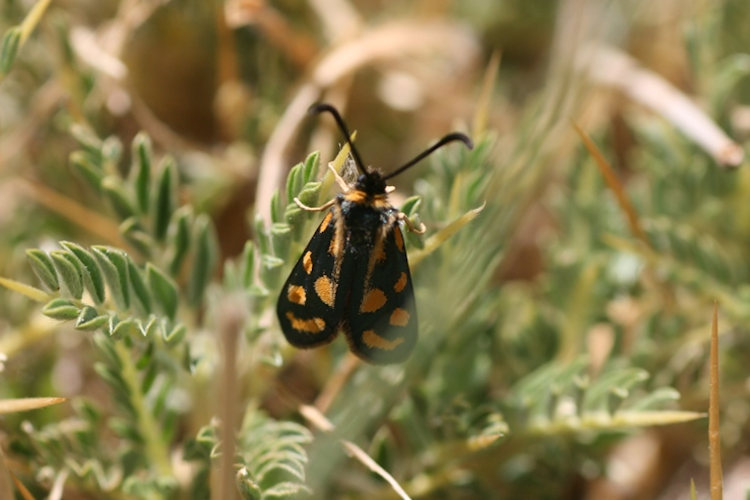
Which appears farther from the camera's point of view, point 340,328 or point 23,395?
point 23,395

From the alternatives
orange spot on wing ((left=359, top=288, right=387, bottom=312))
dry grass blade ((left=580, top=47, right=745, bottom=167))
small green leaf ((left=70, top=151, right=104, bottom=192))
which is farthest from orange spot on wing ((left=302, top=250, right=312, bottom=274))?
dry grass blade ((left=580, top=47, right=745, bottom=167))

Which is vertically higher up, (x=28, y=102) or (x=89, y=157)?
(x=28, y=102)

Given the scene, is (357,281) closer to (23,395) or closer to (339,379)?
(339,379)

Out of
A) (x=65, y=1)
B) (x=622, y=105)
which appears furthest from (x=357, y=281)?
(x=622, y=105)

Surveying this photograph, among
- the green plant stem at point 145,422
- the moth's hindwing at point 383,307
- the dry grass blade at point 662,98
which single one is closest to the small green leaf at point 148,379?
the green plant stem at point 145,422

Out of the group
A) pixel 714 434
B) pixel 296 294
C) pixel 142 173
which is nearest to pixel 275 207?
pixel 296 294

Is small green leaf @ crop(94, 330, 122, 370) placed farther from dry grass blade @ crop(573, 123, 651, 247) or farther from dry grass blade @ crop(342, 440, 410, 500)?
dry grass blade @ crop(573, 123, 651, 247)

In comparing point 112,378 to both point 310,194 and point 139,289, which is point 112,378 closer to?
point 139,289
